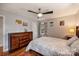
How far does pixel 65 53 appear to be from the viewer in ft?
4.70

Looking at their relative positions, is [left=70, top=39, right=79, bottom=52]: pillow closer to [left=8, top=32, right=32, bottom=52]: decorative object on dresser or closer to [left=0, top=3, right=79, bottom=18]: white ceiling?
[left=0, top=3, right=79, bottom=18]: white ceiling

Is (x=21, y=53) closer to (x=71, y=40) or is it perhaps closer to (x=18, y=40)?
(x=18, y=40)

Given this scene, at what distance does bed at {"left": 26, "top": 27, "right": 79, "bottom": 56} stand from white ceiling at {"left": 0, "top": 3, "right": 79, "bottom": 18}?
397 mm

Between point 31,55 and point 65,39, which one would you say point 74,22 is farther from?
point 31,55

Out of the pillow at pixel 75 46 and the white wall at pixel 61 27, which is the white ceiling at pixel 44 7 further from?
the pillow at pixel 75 46

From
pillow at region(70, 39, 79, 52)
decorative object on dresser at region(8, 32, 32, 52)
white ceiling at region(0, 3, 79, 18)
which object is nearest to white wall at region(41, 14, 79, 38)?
white ceiling at region(0, 3, 79, 18)

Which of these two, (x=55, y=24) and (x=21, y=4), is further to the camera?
(x=55, y=24)

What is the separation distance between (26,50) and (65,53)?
701 mm

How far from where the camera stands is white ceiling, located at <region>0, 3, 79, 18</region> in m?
1.48

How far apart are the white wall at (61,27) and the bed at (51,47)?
0.10 meters

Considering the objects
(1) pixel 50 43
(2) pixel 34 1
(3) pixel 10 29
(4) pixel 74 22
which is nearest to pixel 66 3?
(4) pixel 74 22

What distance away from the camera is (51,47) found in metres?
1.54

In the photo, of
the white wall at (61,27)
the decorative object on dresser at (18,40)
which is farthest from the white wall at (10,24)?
the white wall at (61,27)

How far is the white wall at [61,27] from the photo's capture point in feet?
4.92
